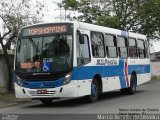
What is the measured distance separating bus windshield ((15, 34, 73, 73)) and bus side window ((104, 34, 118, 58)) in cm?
345

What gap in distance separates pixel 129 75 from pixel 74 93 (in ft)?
22.4

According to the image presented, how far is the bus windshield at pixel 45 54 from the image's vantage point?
17.3 m

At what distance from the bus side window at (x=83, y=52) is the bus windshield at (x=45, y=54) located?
1.44ft

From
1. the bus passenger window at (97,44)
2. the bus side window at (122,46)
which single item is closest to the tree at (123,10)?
the bus side window at (122,46)

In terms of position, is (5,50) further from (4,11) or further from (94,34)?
(94,34)

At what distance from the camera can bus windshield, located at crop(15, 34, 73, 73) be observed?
56.7 feet

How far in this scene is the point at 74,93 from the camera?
56.3 feet

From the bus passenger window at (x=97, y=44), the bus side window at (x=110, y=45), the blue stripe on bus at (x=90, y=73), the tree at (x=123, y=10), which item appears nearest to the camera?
the blue stripe on bus at (x=90, y=73)

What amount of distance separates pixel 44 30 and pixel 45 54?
1000 mm

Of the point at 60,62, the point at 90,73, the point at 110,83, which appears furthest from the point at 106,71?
the point at 60,62

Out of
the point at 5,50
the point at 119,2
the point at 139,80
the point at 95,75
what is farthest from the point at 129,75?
the point at 119,2

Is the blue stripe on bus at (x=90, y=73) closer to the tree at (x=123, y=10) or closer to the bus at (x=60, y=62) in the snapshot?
the bus at (x=60, y=62)

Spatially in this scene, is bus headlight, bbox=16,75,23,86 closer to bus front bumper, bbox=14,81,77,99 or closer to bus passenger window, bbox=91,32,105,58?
bus front bumper, bbox=14,81,77,99

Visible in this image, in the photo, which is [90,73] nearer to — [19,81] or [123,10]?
[19,81]
